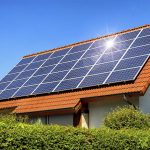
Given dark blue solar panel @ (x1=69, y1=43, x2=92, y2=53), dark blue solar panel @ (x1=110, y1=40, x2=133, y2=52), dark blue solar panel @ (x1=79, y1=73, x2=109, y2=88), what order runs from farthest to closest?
1. dark blue solar panel @ (x1=69, y1=43, x2=92, y2=53)
2. dark blue solar panel @ (x1=110, y1=40, x2=133, y2=52)
3. dark blue solar panel @ (x1=79, y1=73, x2=109, y2=88)

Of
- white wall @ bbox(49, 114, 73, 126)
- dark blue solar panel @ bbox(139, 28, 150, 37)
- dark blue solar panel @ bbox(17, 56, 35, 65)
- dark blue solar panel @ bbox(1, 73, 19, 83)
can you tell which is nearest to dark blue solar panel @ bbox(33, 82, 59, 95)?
white wall @ bbox(49, 114, 73, 126)

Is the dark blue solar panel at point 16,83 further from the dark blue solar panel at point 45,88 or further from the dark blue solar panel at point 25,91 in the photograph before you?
the dark blue solar panel at point 45,88

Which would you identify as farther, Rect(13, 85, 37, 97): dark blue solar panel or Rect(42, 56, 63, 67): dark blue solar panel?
Rect(42, 56, 63, 67): dark blue solar panel

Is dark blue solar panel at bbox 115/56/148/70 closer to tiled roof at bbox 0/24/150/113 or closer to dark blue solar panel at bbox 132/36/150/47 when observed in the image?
tiled roof at bbox 0/24/150/113

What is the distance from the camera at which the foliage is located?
460 inches

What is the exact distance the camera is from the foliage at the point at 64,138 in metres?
11.7

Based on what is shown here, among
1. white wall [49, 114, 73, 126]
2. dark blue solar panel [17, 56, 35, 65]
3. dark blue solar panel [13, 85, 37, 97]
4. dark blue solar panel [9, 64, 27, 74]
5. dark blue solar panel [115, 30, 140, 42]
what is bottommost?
white wall [49, 114, 73, 126]

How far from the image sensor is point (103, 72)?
2234 centimetres

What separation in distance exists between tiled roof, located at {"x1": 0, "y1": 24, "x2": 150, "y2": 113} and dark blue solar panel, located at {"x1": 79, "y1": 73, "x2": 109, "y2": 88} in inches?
11.0

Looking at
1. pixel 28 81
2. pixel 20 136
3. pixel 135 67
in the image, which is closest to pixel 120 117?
pixel 135 67

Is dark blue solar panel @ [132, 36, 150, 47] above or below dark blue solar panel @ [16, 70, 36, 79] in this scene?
below

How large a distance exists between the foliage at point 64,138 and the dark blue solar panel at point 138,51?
8257mm

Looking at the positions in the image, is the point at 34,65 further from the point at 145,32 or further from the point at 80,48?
the point at 145,32

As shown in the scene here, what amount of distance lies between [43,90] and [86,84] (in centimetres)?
316
